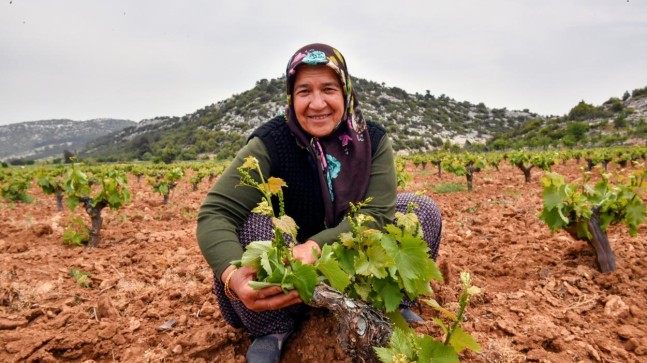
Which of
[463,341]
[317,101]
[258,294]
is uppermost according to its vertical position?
[317,101]

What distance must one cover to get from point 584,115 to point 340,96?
217 ft

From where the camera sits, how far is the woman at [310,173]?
181 centimetres

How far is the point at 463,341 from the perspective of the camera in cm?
124

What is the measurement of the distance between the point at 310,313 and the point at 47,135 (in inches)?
7018

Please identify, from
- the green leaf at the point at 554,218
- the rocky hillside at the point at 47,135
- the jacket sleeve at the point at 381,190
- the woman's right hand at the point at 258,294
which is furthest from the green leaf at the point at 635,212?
the rocky hillside at the point at 47,135

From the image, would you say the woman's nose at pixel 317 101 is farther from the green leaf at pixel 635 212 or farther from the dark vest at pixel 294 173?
the green leaf at pixel 635 212

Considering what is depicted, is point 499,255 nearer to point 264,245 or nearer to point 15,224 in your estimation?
point 264,245

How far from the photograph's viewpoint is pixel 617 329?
6.61 ft

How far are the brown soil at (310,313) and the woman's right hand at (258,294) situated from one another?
44 centimetres

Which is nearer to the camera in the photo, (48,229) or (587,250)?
(587,250)

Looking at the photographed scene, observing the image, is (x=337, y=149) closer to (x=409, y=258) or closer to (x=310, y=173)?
(x=310, y=173)

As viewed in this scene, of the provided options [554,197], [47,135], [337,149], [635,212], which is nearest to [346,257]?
[337,149]

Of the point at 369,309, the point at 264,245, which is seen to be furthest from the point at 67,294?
the point at 369,309

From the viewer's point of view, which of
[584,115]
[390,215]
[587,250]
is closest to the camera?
[390,215]
